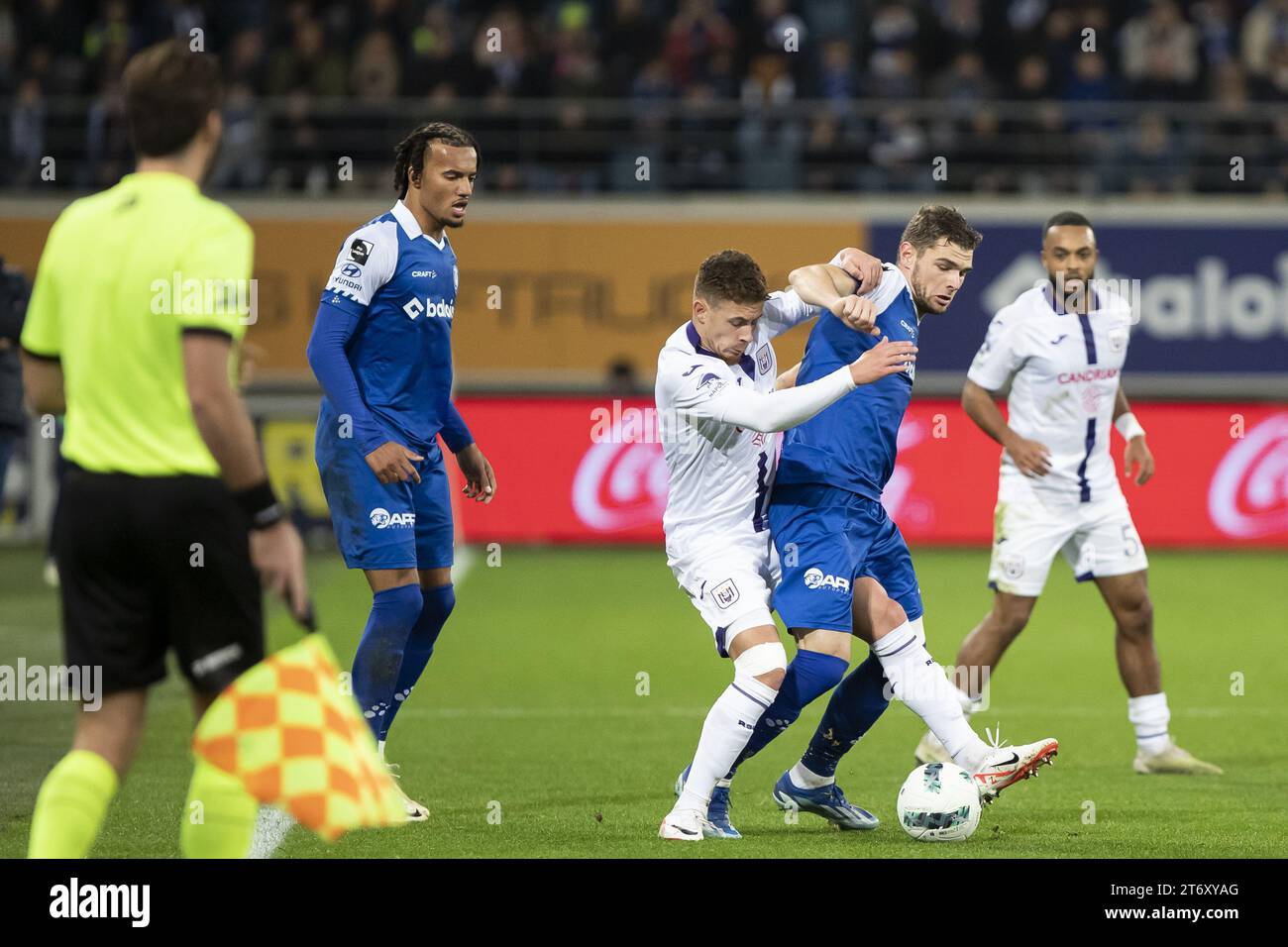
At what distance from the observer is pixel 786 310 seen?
645 cm

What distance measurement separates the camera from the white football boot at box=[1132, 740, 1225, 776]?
7.75 m

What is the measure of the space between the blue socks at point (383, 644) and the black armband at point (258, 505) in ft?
7.35

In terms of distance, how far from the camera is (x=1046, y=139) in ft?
66.5

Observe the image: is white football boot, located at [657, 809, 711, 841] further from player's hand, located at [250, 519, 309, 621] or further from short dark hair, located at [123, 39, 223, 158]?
short dark hair, located at [123, 39, 223, 158]

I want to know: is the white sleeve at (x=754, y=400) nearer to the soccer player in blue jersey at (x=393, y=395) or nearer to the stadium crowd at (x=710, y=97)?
the soccer player in blue jersey at (x=393, y=395)

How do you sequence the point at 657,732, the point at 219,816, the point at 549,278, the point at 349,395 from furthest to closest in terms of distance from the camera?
the point at 549,278 < the point at 657,732 < the point at 349,395 < the point at 219,816

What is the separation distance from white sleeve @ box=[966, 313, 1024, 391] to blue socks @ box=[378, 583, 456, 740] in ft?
8.68

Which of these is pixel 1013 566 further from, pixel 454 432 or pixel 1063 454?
pixel 454 432

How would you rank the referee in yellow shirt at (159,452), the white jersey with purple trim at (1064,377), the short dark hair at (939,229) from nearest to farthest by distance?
1. the referee in yellow shirt at (159,452)
2. the short dark hair at (939,229)
3. the white jersey with purple trim at (1064,377)

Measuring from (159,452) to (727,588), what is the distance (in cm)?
238

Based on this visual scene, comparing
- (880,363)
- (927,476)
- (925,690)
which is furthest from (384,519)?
(927,476)

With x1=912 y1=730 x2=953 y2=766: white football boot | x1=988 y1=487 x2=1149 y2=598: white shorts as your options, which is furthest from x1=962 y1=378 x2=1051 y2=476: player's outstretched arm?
x1=912 y1=730 x2=953 y2=766: white football boot

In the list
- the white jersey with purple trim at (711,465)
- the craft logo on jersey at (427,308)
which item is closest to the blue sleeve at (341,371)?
the craft logo on jersey at (427,308)

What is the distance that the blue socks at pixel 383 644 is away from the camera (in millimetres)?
6527
